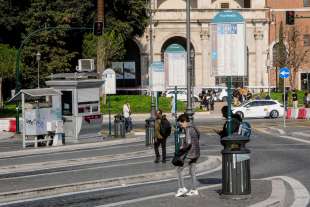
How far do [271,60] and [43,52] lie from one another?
3172cm

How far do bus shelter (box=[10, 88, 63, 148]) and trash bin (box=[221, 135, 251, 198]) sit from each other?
19940 millimetres

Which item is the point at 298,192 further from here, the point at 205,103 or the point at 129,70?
the point at 129,70

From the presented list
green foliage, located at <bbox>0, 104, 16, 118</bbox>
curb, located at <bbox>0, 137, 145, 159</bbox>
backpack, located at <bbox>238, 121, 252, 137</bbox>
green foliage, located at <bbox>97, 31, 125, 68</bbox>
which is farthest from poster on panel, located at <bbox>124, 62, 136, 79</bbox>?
backpack, located at <bbox>238, 121, 252, 137</bbox>

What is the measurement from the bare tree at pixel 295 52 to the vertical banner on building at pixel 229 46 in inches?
2942

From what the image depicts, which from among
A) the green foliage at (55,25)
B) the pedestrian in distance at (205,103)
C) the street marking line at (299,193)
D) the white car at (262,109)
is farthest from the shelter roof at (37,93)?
the green foliage at (55,25)

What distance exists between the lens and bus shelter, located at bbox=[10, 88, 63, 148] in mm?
34188

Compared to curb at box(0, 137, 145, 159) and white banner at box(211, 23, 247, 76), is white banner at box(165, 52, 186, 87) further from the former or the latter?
white banner at box(211, 23, 247, 76)

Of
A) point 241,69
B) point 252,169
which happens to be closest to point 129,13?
point 252,169

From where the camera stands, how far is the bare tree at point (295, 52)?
92306 millimetres

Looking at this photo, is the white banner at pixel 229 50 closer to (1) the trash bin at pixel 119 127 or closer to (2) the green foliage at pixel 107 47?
(1) the trash bin at pixel 119 127

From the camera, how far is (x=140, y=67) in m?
92.9

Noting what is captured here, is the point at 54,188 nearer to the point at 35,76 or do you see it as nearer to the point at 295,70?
the point at 35,76

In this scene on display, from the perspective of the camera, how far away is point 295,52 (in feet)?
314

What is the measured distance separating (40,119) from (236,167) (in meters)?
20.6
